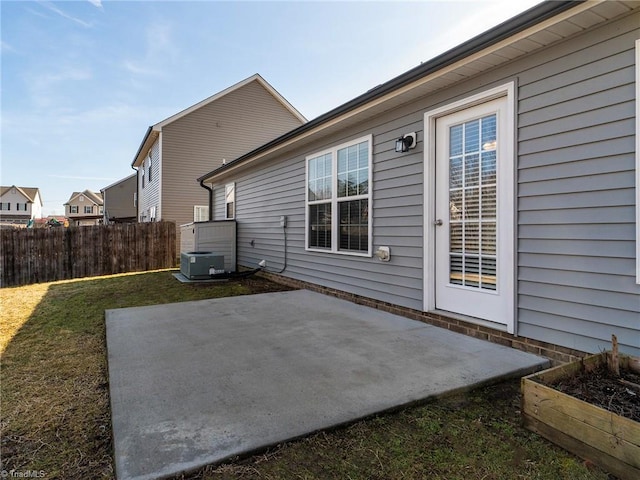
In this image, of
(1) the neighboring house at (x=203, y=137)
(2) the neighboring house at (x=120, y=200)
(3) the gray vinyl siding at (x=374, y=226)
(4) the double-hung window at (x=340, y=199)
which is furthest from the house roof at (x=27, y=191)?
(4) the double-hung window at (x=340, y=199)

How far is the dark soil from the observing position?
168 centimetres

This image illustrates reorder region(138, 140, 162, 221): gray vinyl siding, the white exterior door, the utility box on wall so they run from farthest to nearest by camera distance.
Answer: region(138, 140, 162, 221): gray vinyl siding < the utility box on wall < the white exterior door

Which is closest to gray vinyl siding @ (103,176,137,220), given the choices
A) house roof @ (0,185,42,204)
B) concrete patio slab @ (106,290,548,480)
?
concrete patio slab @ (106,290,548,480)

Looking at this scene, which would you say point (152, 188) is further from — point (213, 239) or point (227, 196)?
point (213, 239)

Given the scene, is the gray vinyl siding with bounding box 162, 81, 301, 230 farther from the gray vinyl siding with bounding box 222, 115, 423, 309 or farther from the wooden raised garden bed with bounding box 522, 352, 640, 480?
the wooden raised garden bed with bounding box 522, 352, 640, 480

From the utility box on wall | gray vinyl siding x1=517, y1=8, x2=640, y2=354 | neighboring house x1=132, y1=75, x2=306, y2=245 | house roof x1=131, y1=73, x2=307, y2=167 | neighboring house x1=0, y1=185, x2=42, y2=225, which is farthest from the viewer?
neighboring house x1=0, y1=185, x2=42, y2=225

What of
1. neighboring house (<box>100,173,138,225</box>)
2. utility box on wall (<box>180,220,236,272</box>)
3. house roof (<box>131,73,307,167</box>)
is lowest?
utility box on wall (<box>180,220,236,272</box>)

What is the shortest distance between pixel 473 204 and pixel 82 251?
1013cm

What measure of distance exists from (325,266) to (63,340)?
357 cm

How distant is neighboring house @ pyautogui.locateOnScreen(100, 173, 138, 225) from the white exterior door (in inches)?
979

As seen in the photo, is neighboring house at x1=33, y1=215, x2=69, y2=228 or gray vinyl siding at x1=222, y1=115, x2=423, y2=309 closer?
gray vinyl siding at x1=222, y1=115, x2=423, y2=309

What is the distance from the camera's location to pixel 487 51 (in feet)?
9.80

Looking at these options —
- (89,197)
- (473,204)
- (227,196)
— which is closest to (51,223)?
(227,196)

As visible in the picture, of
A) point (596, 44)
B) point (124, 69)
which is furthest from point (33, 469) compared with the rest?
point (124, 69)
